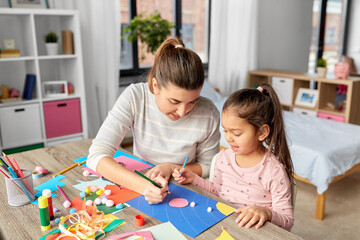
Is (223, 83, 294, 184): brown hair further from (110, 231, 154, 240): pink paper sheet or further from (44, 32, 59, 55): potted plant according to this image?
(44, 32, 59, 55): potted plant

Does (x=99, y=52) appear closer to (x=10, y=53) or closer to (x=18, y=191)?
(x=10, y=53)

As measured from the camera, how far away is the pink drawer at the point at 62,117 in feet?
8.52

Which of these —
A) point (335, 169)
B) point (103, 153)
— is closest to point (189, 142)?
point (103, 153)

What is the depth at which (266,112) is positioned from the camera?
3.44 ft

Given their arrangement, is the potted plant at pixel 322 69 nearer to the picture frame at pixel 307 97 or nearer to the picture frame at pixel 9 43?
the picture frame at pixel 307 97

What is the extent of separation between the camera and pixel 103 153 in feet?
3.85

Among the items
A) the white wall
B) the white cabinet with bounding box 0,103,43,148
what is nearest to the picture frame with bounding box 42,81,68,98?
the white cabinet with bounding box 0,103,43,148

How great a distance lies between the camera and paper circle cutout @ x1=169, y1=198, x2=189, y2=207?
3.20 feet

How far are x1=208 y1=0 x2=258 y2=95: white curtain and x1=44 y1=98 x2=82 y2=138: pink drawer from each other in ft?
5.49

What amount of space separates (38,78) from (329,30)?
4540 mm

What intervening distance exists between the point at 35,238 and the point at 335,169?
181 cm

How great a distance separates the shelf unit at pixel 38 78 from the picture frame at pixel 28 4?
0.08 m

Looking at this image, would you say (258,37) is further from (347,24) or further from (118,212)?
(118,212)

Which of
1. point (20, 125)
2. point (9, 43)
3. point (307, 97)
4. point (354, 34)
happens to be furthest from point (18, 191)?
point (354, 34)
